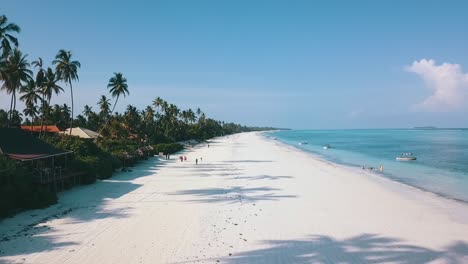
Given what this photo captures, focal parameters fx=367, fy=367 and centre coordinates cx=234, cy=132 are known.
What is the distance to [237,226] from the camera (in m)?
16.8

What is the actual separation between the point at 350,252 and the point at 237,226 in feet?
17.3

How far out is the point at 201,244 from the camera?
1420cm

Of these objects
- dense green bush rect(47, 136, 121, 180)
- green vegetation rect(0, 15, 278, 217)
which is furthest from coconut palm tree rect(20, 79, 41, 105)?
dense green bush rect(47, 136, 121, 180)

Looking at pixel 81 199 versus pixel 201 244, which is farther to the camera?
pixel 81 199

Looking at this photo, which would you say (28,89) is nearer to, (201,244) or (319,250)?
(201,244)

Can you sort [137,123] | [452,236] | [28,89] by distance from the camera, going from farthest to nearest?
[137,123]
[28,89]
[452,236]

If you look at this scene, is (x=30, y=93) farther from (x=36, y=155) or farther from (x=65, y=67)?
(x=36, y=155)

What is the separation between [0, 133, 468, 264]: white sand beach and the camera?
1311cm

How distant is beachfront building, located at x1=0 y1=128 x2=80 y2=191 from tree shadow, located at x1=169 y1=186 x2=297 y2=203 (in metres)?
7.92

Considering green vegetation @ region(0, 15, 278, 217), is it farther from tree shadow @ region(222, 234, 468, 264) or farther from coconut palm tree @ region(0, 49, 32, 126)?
tree shadow @ region(222, 234, 468, 264)

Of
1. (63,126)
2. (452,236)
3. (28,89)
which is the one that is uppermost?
(28,89)

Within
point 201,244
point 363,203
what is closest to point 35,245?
point 201,244

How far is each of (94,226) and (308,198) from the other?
1347cm

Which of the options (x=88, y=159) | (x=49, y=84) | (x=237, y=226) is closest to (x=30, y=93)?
(x=49, y=84)
